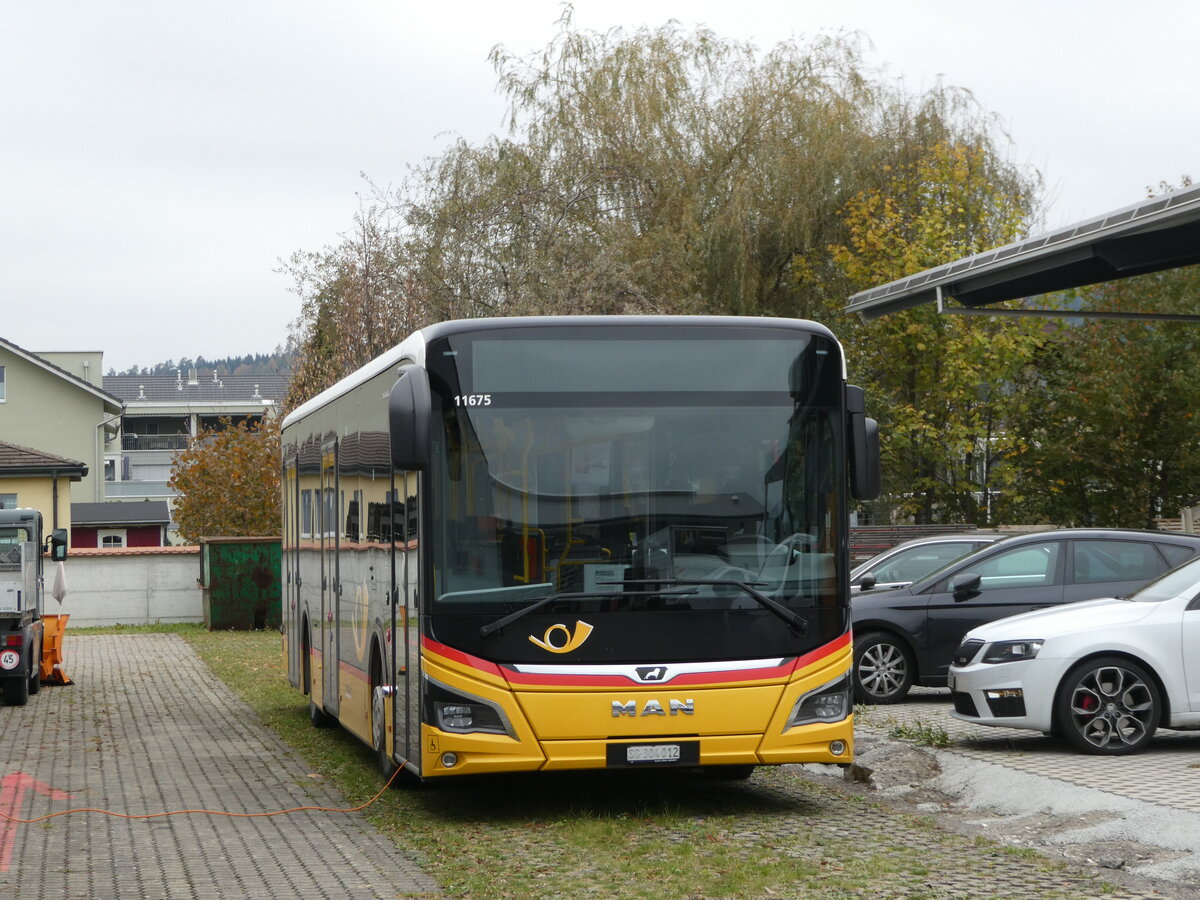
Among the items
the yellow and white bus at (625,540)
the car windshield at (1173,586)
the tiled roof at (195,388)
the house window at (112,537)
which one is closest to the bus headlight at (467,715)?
the yellow and white bus at (625,540)

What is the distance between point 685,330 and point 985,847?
3.39m

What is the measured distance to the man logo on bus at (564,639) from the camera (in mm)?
9484

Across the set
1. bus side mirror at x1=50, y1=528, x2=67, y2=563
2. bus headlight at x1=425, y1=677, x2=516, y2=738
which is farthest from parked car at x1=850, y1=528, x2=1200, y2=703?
bus side mirror at x1=50, y1=528, x2=67, y2=563

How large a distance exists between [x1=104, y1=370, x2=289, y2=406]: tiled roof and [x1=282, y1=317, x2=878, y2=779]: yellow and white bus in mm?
96929

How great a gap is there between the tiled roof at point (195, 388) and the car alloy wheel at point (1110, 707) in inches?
3776

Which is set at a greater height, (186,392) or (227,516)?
(186,392)

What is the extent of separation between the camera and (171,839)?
31.0 feet

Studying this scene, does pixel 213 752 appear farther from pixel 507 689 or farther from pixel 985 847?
pixel 985 847

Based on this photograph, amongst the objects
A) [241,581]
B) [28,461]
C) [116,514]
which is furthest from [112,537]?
[241,581]

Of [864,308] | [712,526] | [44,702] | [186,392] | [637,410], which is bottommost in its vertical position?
[44,702]

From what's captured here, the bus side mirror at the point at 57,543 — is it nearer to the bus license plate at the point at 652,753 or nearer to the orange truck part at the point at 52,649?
the orange truck part at the point at 52,649

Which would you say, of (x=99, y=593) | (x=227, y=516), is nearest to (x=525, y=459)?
(x=99, y=593)

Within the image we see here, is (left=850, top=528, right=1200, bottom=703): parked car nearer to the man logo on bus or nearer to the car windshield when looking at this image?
the car windshield

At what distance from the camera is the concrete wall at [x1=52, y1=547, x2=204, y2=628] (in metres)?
38.8
